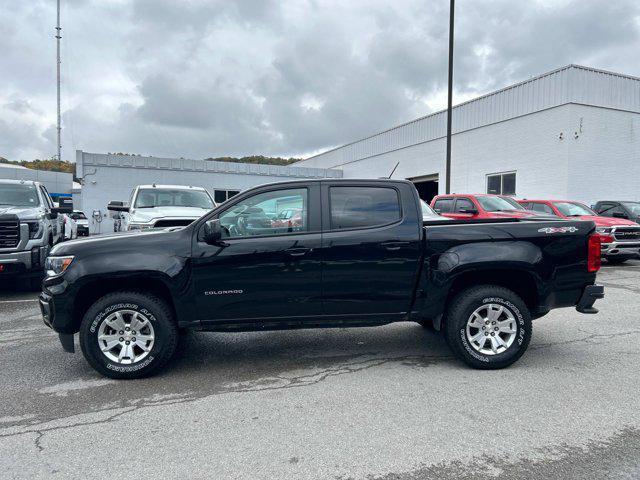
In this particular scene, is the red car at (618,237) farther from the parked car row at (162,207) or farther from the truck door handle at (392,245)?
the parked car row at (162,207)

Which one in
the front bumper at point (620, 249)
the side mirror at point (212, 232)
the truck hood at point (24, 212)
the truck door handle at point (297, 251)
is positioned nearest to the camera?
the side mirror at point (212, 232)

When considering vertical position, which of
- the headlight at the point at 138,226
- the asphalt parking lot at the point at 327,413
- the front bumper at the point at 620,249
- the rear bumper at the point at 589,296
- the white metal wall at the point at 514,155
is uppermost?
the white metal wall at the point at 514,155

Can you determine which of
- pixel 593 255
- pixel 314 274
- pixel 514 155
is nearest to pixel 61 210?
pixel 314 274

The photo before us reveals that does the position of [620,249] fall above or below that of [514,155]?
below

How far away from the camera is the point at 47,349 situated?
17.1 ft

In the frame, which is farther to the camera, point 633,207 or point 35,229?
point 633,207

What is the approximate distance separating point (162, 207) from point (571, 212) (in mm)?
11079

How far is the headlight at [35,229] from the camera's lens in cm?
784

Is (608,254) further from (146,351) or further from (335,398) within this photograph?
(146,351)

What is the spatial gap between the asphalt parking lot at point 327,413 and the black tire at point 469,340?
0.41 ft

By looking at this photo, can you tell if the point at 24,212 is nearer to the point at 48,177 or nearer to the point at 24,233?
the point at 24,233

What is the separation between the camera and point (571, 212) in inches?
508

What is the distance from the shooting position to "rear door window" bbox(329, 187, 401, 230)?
448 cm

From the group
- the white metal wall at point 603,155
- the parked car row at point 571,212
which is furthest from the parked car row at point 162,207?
the white metal wall at point 603,155
